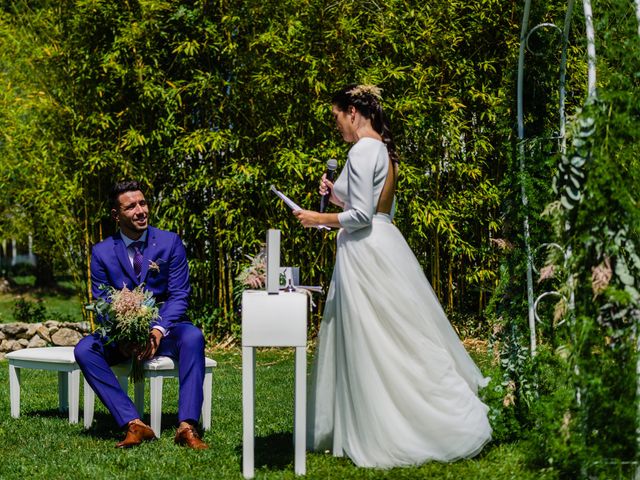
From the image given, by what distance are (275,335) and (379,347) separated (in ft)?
1.53

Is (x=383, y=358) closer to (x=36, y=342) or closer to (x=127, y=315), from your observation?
(x=127, y=315)

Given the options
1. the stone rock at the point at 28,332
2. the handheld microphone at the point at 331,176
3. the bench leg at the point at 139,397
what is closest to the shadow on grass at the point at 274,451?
the bench leg at the point at 139,397

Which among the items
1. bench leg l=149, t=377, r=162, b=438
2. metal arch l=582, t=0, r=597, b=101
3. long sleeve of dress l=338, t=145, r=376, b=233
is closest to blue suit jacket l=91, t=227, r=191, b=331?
bench leg l=149, t=377, r=162, b=438

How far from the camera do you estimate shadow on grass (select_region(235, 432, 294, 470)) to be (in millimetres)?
4038

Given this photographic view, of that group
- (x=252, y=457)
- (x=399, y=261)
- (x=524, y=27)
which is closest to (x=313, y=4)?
(x=524, y=27)

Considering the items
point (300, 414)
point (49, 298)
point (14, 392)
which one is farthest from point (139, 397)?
point (49, 298)

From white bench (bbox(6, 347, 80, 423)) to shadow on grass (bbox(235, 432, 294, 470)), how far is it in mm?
1105

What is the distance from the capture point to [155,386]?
4.60 m

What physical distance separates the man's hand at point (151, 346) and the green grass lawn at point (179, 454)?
1.41ft

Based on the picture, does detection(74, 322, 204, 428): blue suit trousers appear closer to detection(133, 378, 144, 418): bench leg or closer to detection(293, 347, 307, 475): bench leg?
detection(133, 378, 144, 418): bench leg

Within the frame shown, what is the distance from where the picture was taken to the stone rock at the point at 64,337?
26.5ft

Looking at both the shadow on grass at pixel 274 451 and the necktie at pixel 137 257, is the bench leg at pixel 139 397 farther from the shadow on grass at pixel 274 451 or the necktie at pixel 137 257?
the shadow on grass at pixel 274 451

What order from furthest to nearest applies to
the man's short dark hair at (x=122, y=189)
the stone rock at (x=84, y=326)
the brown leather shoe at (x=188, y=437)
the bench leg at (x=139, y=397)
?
1. the stone rock at (x=84, y=326)
2. the bench leg at (x=139, y=397)
3. the man's short dark hair at (x=122, y=189)
4. the brown leather shoe at (x=188, y=437)

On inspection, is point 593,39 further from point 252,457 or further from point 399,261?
point 252,457
